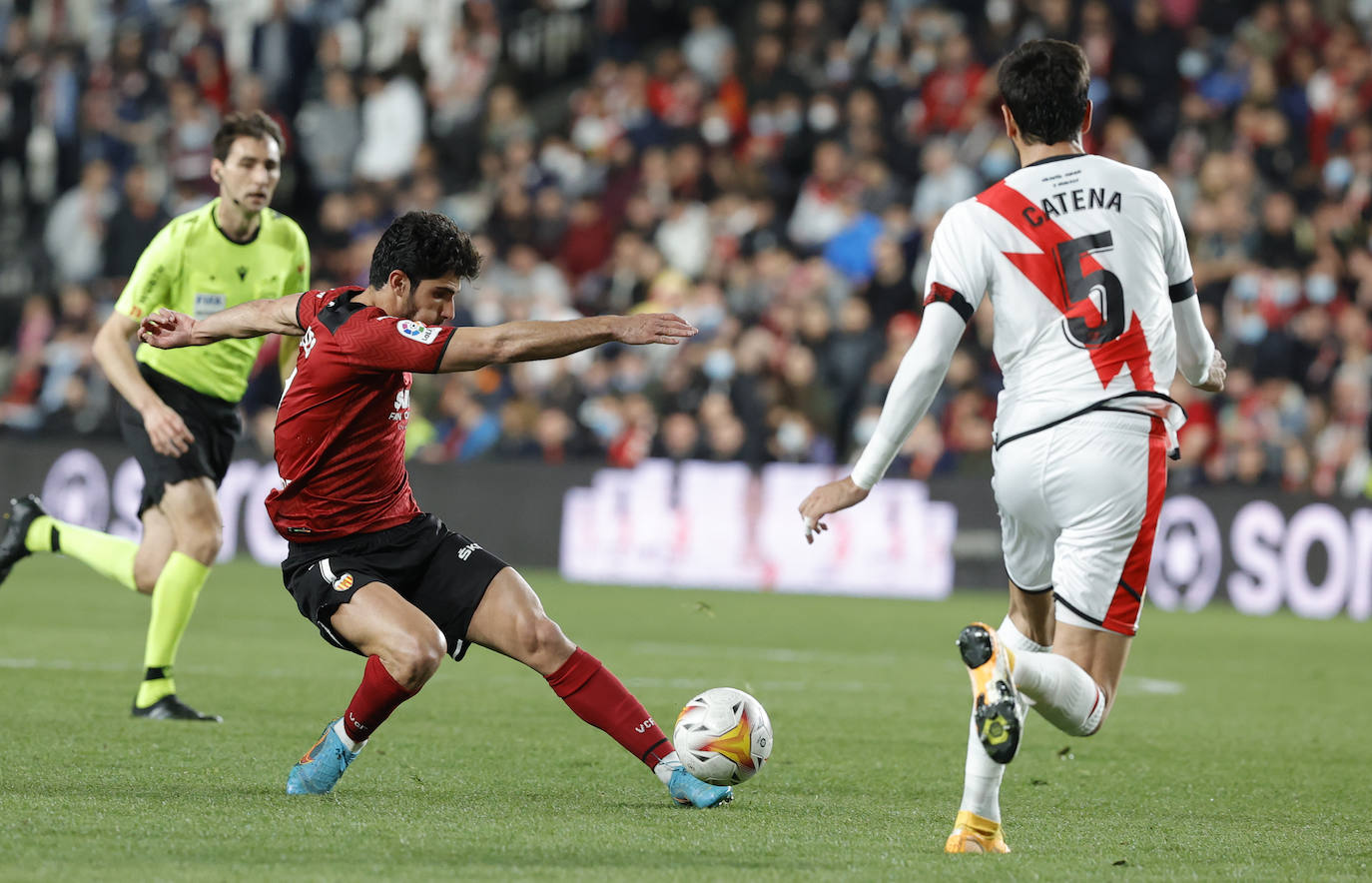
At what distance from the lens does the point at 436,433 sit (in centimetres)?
1822

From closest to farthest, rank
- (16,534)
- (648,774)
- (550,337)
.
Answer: (550,337) < (648,774) < (16,534)

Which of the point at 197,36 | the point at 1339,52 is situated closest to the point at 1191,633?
the point at 1339,52

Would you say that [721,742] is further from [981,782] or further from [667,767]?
[981,782]

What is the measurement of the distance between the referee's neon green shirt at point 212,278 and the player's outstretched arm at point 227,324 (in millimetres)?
1648

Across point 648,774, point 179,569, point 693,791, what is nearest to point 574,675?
point 693,791

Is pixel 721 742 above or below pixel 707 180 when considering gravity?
below

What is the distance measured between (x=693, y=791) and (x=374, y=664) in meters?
1.02

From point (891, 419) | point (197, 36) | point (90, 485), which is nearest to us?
point (891, 419)

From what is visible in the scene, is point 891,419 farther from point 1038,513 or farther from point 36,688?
point 36,688

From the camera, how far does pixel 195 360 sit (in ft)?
25.4

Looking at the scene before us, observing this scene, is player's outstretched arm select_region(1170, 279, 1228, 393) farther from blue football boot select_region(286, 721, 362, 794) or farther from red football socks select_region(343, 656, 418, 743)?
blue football boot select_region(286, 721, 362, 794)

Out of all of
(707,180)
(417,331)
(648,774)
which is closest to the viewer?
(417,331)

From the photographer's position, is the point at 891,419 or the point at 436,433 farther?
the point at 436,433

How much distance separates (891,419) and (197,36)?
63.3 feet
